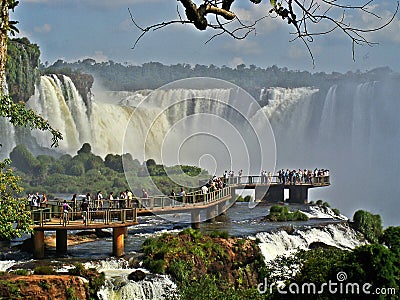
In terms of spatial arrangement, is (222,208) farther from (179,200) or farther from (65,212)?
(65,212)


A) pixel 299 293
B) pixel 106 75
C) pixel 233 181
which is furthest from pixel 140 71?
pixel 299 293

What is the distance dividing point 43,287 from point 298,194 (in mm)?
20197

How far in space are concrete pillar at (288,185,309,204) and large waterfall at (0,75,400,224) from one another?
837 centimetres

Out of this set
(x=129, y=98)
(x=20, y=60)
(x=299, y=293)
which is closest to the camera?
(x=299, y=293)

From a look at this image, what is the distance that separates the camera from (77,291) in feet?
44.2

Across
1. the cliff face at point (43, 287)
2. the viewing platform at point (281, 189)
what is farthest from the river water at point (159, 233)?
the viewing platform at point (281, 189)

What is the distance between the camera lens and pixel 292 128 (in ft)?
167

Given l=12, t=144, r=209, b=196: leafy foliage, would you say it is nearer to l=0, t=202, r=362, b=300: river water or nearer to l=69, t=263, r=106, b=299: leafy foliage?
l=0, t=202, r=362, b=300: river water

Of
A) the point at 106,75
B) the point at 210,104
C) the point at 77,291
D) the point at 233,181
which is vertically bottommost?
the point at 77,291

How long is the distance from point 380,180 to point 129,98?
2062 centimetres

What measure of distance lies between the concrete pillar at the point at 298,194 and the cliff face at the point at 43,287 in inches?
754

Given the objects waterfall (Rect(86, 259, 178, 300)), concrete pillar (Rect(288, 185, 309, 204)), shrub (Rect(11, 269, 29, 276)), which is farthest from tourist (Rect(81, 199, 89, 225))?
concrete pillar (Rect(288, 185, 309, 204))

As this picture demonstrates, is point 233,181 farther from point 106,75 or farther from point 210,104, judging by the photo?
point 106,75

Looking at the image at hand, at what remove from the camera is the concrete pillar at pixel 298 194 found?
31.8 meters
